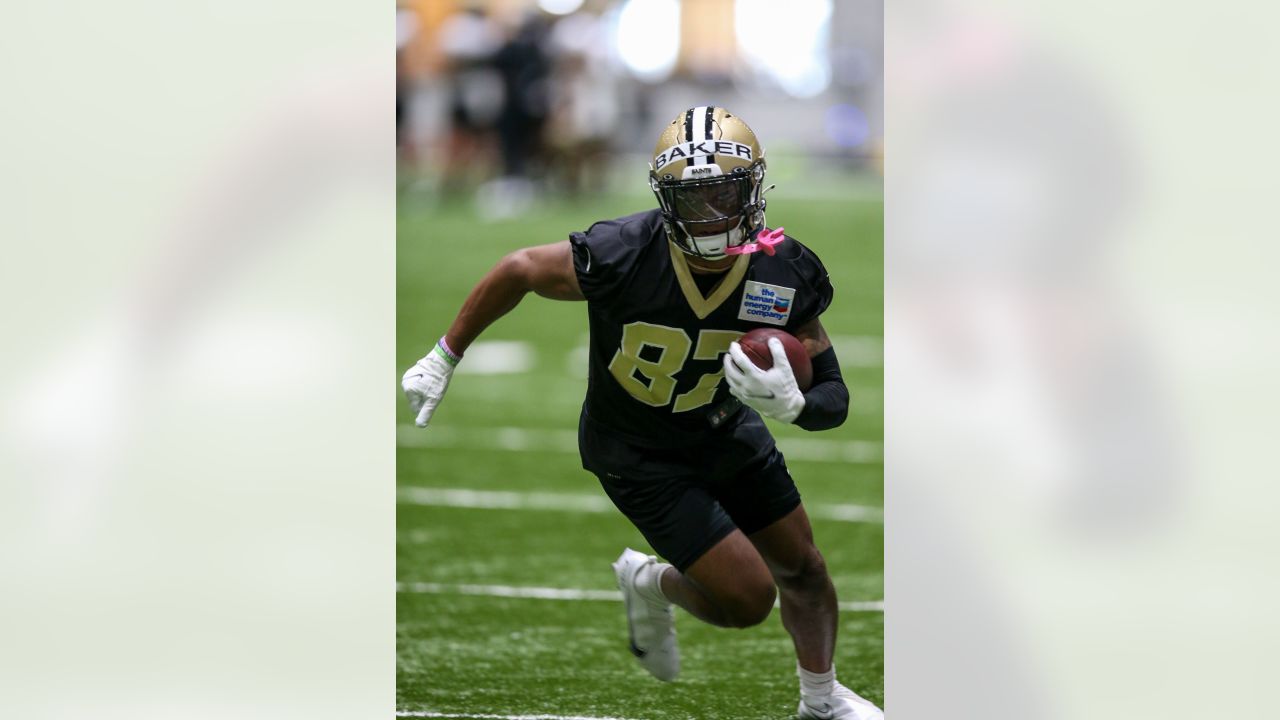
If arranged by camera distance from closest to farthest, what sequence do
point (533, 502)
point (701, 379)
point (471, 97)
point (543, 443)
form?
point (701, 379) < point (533, 502) < point (543, 443) < point (471, 97)

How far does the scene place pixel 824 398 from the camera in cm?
357

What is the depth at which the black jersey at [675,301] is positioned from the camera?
3693 millimetres

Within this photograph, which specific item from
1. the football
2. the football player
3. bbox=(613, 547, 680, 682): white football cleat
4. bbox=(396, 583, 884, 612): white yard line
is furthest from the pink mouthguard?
bbox=(396, 583, 884, 612): white yard line

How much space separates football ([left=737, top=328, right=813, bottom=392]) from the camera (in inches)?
139

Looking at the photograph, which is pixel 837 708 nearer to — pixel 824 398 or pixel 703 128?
pixel 824 398

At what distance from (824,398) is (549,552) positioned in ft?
8.01

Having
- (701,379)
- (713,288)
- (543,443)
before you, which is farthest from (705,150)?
(543,443)

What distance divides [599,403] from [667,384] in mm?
258

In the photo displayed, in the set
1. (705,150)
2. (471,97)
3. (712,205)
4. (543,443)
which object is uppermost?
(471,97)

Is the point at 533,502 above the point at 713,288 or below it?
below

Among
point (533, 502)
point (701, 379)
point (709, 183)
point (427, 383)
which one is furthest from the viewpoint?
point (533, 502)
